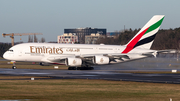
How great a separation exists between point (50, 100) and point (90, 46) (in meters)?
36.0

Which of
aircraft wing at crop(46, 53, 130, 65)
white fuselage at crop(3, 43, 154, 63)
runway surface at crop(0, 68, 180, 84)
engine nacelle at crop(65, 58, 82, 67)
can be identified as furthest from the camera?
aircraft wing at crop(46, 53, 130, 65)

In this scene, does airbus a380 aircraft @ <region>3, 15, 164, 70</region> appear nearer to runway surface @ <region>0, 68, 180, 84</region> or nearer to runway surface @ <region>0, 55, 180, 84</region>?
runway surface @ <region>0, 55, 180, 84</region>

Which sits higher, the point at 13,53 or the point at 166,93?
the point at 13,53

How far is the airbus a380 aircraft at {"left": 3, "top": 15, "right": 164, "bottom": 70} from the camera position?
51.9m

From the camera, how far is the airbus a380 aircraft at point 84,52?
51.9m

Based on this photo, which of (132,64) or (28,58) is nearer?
(28,58)

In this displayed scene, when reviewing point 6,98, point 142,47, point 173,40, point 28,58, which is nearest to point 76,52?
point 28,58

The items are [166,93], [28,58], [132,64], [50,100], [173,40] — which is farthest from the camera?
[173,40]

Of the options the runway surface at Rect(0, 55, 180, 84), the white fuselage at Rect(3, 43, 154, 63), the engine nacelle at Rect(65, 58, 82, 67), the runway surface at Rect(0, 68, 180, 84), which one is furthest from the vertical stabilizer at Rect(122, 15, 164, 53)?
the runway surface at Rect(0, 68, 180, 84)

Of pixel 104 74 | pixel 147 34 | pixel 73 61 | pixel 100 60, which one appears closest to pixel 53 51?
pixel 73 61

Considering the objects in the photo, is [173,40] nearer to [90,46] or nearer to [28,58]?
[90,46]

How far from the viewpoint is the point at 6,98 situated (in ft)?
67.8

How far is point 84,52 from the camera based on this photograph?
180ft

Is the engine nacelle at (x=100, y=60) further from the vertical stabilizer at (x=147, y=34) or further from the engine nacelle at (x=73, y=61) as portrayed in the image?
the vertical stabilizer at (x=147, y=34)
